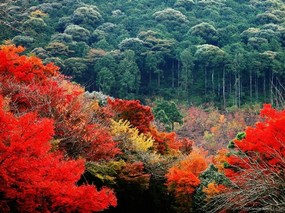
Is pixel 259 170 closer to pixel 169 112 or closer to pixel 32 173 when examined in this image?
pixel 32 173

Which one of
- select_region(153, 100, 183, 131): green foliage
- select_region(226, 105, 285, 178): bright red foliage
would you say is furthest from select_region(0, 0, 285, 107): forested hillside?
select_region(226, 105, 285, 178): bright red foliage

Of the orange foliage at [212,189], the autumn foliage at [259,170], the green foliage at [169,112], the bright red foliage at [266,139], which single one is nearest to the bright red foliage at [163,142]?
the autumn foliage at [259,170]

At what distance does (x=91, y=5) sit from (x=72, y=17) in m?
5.79

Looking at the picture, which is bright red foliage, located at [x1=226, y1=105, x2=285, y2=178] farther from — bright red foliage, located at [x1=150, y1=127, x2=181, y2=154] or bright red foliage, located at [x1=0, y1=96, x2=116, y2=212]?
bright red foliage, located at [x1=150, y1=127, x2=181, y2=154]

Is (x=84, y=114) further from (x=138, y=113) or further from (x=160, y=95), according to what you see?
(x=160, y=95)

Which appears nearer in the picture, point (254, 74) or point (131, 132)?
point (131, 132)

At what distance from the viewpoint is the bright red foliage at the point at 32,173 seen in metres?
12.5

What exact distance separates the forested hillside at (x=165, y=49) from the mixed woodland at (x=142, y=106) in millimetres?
219

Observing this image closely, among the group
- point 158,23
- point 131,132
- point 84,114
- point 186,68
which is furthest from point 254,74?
point 84,114

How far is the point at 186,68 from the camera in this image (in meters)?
61.7

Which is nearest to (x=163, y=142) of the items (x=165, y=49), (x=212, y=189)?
(x=212, y=189)

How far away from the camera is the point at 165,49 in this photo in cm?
6297

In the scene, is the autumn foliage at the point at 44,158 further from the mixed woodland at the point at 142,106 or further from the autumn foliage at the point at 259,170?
the autumn foliage at the point at 259,170

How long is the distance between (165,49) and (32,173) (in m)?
51.8
